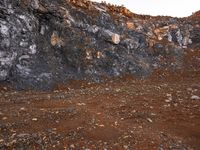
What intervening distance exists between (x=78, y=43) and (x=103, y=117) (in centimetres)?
918

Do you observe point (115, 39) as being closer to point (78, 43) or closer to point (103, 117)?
point (78, 43)

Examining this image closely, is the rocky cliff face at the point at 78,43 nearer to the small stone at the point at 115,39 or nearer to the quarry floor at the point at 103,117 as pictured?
the small stone at the point at 115,39

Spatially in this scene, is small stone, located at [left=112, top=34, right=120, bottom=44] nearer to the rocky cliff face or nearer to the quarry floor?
the rocky cliff face

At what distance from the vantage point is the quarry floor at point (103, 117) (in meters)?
11.2

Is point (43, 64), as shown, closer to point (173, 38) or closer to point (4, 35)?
point (4, 35)

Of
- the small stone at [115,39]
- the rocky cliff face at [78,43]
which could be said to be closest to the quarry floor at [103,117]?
the rocky cliff face at [78,43]

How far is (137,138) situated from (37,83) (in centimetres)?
832

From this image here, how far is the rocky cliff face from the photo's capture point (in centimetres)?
1920

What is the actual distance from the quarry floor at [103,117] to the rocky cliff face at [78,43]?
57.1 inches

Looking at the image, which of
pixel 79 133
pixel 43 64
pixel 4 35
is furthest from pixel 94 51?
pixel 79 133

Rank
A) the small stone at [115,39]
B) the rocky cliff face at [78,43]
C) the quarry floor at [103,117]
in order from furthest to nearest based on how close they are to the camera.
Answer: the small stone at [115,39] → the rocky cliff face at [78,43] → the quarry floor at [103,117]

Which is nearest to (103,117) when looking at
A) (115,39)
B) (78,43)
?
(78,43)

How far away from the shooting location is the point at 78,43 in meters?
21.6

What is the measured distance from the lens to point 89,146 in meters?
10.9
